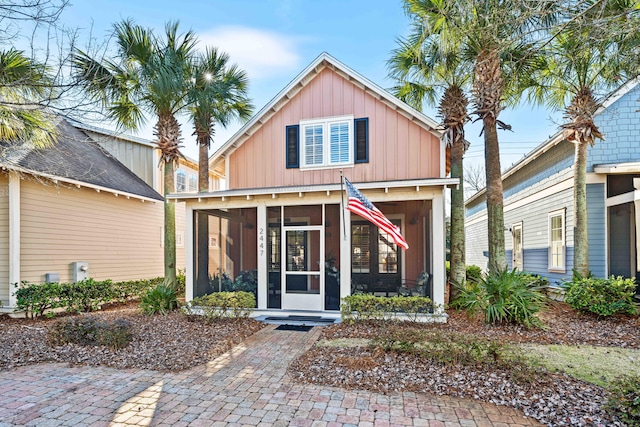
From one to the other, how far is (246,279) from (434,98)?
7.77m

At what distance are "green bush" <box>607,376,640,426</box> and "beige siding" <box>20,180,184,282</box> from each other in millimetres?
11684

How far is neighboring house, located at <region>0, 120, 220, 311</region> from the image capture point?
8938 mm

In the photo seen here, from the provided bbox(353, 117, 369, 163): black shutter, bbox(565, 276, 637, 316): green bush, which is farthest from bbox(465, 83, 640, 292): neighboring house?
bbox(353, 117, 369, 163): black shutter

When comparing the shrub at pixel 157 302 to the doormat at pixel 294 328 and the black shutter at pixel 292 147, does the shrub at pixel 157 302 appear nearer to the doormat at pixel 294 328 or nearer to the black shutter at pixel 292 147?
the doormat at pixel 294 328

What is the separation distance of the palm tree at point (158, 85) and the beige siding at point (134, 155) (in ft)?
13.8

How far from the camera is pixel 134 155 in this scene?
14406 millimetres

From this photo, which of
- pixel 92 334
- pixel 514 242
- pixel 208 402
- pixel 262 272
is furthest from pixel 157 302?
pixel 514 242

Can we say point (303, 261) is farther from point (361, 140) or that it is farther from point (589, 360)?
point (589, 360)

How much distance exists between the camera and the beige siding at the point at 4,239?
8898 mm

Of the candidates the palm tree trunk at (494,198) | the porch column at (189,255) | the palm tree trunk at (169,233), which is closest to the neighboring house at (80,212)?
the palm tree trunk at (169,233)

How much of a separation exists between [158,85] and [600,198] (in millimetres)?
11635

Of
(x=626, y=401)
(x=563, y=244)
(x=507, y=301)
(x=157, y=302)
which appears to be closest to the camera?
(x=626, y=401)

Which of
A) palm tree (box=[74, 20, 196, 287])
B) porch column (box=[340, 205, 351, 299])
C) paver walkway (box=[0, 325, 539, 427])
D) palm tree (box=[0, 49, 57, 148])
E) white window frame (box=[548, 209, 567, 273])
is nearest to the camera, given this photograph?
paver walkway (box=[0, 325, 539, 427])

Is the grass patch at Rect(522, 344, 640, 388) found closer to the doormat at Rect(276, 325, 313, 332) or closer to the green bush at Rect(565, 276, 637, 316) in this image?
the green bush at Rect(565, 276, 637, 316)
